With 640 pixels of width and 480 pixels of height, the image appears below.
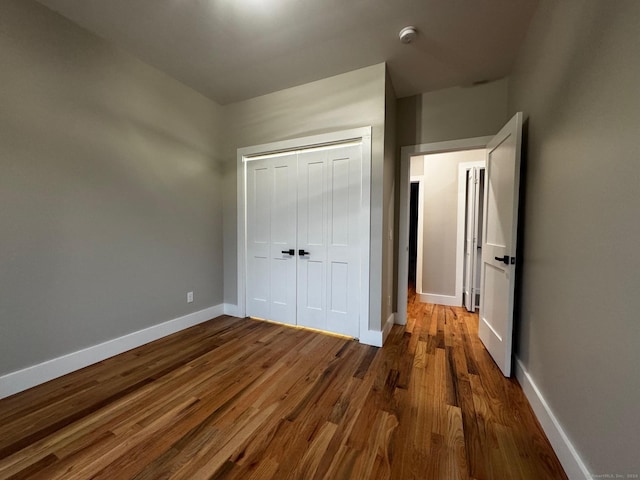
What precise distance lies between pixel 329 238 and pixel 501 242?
159cm

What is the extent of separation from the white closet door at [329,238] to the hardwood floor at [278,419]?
497mm

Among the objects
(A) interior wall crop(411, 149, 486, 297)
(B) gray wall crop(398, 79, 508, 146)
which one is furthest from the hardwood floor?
(B) gray wall crop(398, 79, 508, 146)

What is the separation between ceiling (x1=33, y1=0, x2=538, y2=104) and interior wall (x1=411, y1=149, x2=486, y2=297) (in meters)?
1.44

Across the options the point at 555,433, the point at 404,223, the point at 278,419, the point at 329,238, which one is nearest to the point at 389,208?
the point at 404,223

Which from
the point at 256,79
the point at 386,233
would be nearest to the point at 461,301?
the point at 386,233

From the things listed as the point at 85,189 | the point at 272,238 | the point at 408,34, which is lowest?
the point at 272,238

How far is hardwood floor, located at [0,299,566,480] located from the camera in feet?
4.12

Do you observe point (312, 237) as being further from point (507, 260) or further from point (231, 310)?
point (507, 260)

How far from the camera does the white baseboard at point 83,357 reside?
70.5 inches

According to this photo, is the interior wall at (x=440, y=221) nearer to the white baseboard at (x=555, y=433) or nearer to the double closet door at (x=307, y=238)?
the double closet door at (x=307, y=238)

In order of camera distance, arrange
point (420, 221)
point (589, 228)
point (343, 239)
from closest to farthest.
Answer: point (589, 228) → point (343, 239) → point (420, 221)

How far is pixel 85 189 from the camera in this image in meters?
2.11

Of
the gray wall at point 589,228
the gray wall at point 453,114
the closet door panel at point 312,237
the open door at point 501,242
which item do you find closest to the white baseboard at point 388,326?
the closet door panel at point 312,237

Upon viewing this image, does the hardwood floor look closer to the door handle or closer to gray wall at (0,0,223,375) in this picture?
gray wall at (0,0,223,375)
